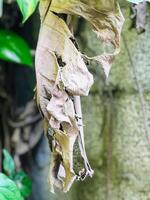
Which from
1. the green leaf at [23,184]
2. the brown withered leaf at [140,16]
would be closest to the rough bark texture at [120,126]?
the brown withered leaf at [140,16]

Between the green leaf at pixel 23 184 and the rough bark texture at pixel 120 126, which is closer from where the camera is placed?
the rough bark texture at pixel 120 126

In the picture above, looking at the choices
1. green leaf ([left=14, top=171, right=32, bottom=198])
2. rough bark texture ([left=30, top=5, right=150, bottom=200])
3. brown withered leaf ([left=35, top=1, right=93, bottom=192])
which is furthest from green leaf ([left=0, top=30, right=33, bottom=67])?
brown withered leaf ([left=35, top=1, right=93, bottom=192])

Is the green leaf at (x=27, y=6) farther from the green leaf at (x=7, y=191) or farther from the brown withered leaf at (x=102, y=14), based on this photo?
the green leaf at (x=7, y=191)

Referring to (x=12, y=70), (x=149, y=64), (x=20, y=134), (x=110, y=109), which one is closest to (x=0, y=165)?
(x=20, y=134)

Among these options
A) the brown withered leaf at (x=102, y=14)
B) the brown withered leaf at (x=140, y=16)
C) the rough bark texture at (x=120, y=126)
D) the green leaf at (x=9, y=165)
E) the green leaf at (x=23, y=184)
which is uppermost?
the brown withered leaf at (x=102, y=14)

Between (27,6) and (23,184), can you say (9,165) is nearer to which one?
(23,184)

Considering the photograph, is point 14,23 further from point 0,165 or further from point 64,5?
point 64,5

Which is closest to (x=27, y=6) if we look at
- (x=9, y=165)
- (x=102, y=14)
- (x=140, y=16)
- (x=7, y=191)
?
(x=102, y=14)
